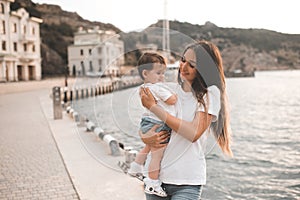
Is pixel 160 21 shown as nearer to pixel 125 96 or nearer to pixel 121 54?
pixel 121 54

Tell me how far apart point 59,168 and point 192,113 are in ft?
14.4

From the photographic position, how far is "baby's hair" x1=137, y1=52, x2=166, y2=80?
169 cm

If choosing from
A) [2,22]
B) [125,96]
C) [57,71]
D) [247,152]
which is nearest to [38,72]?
[2,22]

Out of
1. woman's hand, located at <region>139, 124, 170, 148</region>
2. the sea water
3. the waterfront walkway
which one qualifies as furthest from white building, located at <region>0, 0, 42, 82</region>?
woman's hand, located at <region>139, 124, 170, 148</region>

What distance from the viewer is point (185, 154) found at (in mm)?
Answer: 1633

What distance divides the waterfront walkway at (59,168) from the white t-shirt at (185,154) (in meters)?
1.20

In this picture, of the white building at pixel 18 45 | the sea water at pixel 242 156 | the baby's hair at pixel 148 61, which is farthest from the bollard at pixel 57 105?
the white building at pixel 18 45

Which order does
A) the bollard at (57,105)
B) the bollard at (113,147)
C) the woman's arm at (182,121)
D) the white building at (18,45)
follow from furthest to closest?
the white building at (18,45), the bollard at (57,105), the bollard at (113,147), the woman's arm at (182,121)

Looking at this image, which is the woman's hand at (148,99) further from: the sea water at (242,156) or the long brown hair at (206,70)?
the sea water at (242,156)

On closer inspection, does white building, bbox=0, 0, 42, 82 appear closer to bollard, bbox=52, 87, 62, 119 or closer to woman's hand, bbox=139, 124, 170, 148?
bollard, bbox=52, 87, 62, 119

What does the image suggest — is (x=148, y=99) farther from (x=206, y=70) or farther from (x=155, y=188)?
(x=155, y=188)

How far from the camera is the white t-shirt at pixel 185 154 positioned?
1.59 m

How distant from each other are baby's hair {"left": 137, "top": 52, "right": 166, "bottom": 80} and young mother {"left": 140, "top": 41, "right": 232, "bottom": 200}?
0.12 metres

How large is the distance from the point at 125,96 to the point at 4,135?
7811 mm
